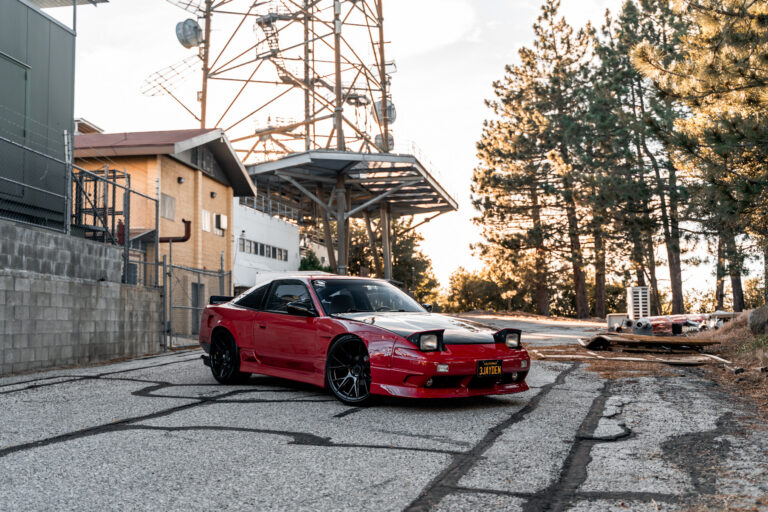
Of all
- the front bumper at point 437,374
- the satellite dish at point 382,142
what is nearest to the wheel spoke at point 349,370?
the front bumper at point 437,374

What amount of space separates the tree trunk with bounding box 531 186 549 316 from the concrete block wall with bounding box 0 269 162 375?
29761mm

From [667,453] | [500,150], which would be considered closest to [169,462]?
[667,453]

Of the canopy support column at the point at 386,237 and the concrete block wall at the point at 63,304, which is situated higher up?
the canopy support column at the point at 386,237

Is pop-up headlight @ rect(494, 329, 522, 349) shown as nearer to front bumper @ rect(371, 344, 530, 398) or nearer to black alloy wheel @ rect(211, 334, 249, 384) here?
front bumper @ rect(371, 344, 530, 398)

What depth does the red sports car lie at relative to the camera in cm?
660

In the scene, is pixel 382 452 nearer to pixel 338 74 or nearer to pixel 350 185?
pixel 338 74

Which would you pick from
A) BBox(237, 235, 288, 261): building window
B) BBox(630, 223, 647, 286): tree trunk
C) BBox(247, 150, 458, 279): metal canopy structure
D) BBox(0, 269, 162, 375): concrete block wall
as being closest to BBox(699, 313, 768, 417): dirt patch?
BBox(0, 269, 162, 375): concrete block wall

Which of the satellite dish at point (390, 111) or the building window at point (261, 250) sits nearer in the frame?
the building window at point (261, 250)

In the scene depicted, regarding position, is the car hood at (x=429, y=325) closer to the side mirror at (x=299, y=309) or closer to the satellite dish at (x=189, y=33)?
the side mirror at (x=299, y=309)

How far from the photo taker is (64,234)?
12.8 metres

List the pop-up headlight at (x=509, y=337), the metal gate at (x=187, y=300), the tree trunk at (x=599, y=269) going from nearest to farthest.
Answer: the pop-up headlight at (x=509, y=337)
the metal gate at (x=187, y=300)
the tree trunk at (x=599, y=269)

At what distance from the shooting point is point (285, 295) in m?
8.28

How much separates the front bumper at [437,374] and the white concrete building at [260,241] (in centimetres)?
2652

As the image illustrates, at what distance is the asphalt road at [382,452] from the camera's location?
3.83 metres
